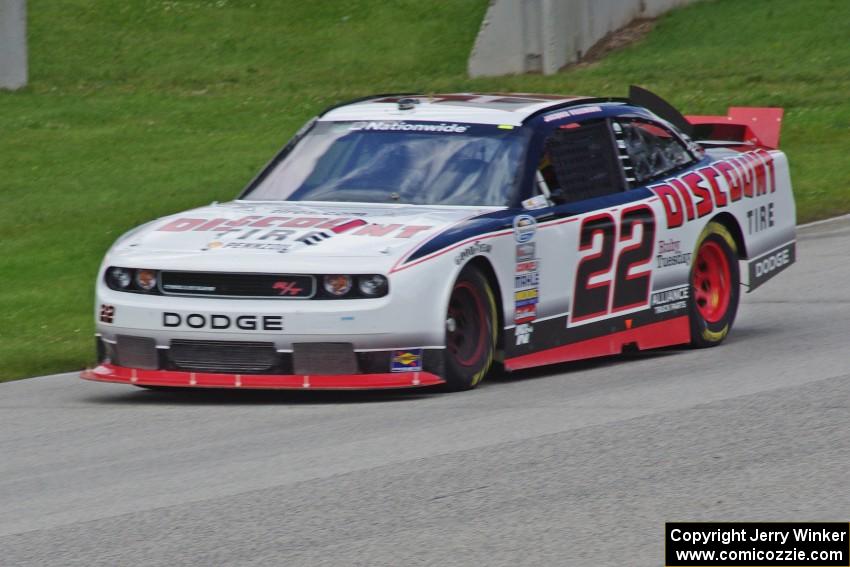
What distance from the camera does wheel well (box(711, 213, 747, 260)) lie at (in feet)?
34.6

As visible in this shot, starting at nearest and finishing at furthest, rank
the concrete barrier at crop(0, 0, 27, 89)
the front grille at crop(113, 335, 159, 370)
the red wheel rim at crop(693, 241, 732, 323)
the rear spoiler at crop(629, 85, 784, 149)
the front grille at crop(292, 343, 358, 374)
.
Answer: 1. the front grille at crop(292, 343, 358, 374)
2. the front grille at crop(113, 335, 159, 370)
3. the red wheel rim at crop(693, 241, 732, 323)
4. the rear spoiler at crop(629, 85, 784, 149)
5. the concrete barrier at crop(0, 0, 27, 89)

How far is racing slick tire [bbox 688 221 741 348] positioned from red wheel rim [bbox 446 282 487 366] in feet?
6.84

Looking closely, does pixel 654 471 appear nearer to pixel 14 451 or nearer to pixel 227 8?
pixel 14 451

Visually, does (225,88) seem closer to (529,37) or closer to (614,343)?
(529,37)

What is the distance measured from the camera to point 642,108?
10.6 metres

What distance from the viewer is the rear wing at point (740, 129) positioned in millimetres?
11469

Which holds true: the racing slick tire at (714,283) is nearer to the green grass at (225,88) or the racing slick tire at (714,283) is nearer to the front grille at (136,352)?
the front grille at (136,352)

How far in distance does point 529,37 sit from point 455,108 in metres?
18.7

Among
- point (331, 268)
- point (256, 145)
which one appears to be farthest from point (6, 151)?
point (331, 268)

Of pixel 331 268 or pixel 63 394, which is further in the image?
pixel 63 394

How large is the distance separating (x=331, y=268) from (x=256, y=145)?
45.1 ft

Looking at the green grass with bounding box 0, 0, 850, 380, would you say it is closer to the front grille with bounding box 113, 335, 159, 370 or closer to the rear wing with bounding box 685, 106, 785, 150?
the front grille with bounding box 113, 335, 159, 370

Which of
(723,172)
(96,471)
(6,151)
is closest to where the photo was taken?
(96,471)

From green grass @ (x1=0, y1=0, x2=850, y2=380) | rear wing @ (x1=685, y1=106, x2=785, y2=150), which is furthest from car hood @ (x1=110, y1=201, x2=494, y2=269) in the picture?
rear wing @ (x1=685, y1=106, x2=785, y2=150)
